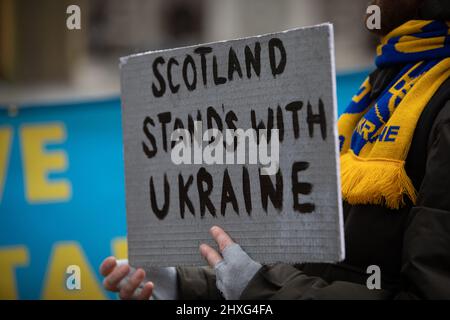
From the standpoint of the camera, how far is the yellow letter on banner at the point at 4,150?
2.25 m

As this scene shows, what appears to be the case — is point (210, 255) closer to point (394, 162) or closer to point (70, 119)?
point (394, 162)

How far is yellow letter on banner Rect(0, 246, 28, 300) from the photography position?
221 centimetres

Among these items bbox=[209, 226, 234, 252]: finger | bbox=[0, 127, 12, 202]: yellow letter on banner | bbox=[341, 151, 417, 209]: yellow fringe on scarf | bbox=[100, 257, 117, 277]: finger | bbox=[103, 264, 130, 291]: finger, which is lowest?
bbox=[103, 264, 130, 291]: finger

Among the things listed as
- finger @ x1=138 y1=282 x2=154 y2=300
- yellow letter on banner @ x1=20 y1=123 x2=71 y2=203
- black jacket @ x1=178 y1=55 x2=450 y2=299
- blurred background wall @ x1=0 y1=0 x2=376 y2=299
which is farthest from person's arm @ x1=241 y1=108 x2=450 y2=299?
yellow letter on banner @ x1=20 y1=123 x2=71 y2=203

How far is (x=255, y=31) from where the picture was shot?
2156mm

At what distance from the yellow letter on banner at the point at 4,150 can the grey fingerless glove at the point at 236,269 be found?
159cm

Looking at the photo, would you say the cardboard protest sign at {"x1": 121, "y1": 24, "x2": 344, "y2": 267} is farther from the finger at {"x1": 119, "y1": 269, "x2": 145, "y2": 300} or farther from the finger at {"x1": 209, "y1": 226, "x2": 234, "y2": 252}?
the finger at {"x1": 119, "y1": 269, "x2": 145, "y2": 300}

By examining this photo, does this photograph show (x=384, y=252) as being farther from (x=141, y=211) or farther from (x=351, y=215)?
(x=141, y=211)

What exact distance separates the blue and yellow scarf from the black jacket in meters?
0.02

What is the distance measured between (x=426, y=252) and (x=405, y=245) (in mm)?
45

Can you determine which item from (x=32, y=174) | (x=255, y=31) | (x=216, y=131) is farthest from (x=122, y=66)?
(x=32, y=174)

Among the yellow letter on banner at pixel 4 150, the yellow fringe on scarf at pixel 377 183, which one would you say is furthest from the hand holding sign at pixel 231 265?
the yellow letter on banner at pixel 4 150

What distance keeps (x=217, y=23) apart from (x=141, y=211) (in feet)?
4.30

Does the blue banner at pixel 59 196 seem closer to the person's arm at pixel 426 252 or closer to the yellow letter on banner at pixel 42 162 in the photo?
the yellow letter on banner at pixel 42 162
